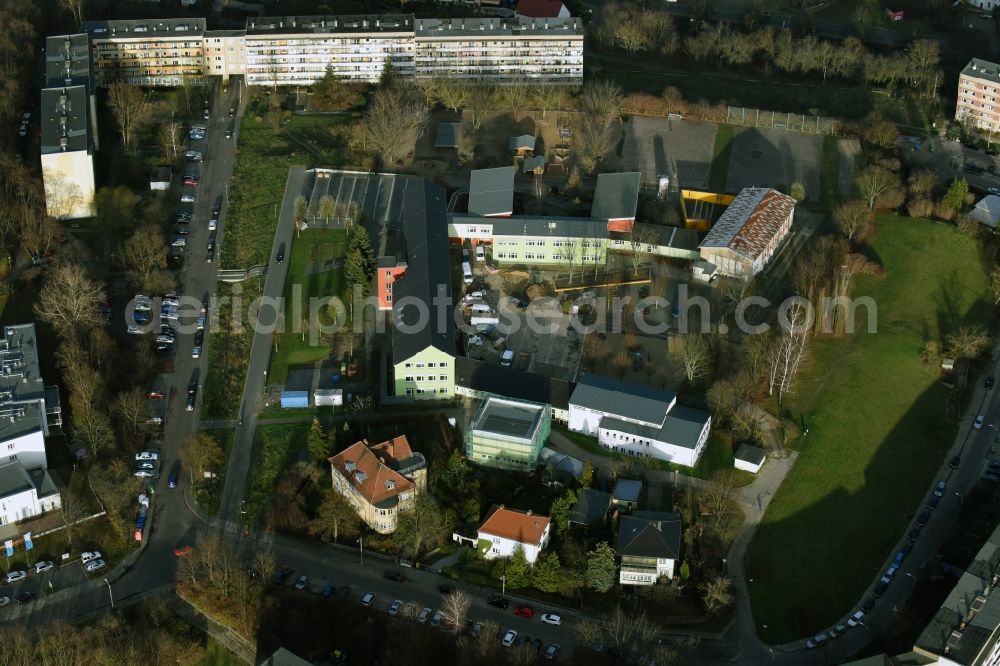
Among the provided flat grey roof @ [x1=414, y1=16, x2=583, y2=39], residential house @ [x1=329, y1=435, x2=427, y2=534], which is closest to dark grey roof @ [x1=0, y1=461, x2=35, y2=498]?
residential house @ [x1=329, y1=435, x2=427, y2=534]

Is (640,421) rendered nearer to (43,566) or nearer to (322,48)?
(43,566)

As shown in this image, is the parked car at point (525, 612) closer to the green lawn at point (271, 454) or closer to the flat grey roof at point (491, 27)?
the green lawn at point (271, 454)

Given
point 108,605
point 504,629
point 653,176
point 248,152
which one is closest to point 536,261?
point 653,176

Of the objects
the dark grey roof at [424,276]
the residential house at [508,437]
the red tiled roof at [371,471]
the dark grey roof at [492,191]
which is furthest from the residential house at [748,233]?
the red tiled roof at [371,471]

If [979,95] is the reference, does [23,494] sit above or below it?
below

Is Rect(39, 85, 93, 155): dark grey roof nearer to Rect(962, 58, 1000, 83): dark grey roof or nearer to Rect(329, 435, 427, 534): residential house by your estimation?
Rect(329, 435, 427, 534): residential house

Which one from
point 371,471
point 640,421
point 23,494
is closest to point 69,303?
point 23,494
